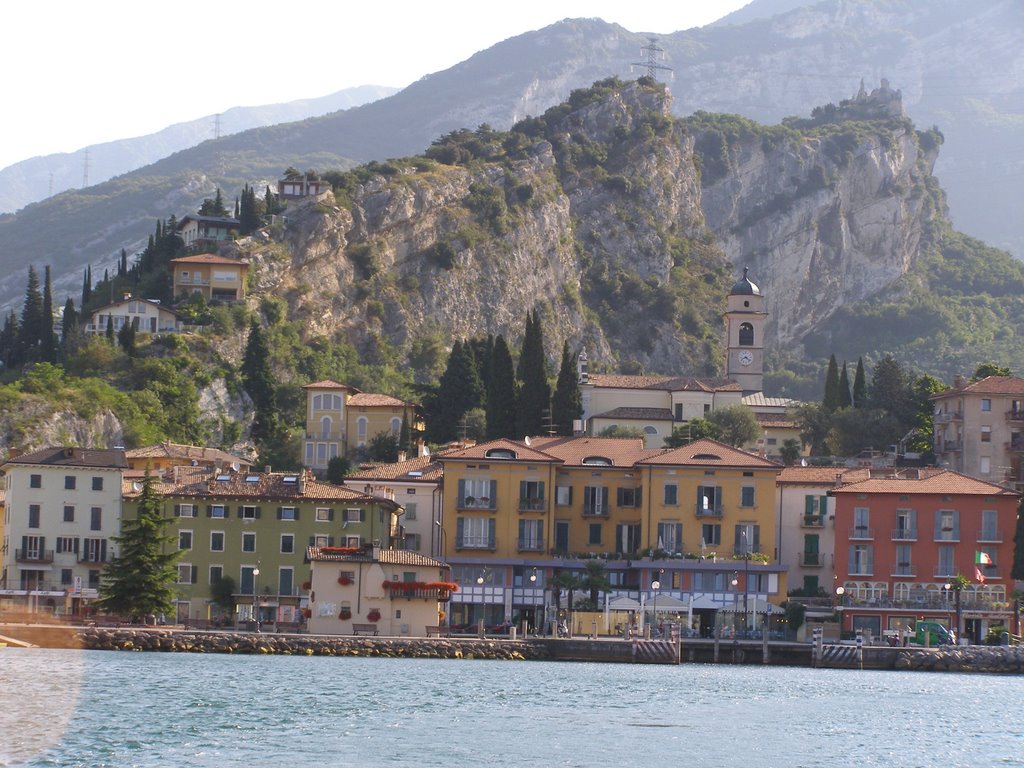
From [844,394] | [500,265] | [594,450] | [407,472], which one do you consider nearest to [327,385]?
[407,472]

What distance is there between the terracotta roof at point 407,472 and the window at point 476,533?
3.56 metres

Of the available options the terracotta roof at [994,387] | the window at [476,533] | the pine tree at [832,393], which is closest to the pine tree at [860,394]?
the pine tree at [832,393]

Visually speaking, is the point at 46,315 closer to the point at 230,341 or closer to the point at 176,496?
the point at 230,341

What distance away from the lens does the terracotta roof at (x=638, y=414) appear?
5251 inches

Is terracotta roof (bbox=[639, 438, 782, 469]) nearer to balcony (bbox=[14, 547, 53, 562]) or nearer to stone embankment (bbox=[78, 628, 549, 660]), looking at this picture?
stone embankment (bbox=[78, 628, 549, 660])

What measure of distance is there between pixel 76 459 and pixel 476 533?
19374mm

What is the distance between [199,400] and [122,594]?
5014 centimetres

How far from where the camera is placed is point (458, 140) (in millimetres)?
198125

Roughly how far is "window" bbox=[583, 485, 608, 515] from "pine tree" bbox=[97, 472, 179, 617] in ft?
78.3

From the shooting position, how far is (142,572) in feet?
282

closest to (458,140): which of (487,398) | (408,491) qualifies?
(487,398)

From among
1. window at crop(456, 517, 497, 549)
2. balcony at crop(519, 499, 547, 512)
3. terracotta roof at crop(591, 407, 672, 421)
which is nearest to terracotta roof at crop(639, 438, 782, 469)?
balcony at crop(519, 499, 547, 512)

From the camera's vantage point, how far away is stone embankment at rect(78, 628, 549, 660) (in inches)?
3147

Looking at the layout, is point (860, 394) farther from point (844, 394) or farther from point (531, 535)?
point (531, 535)
